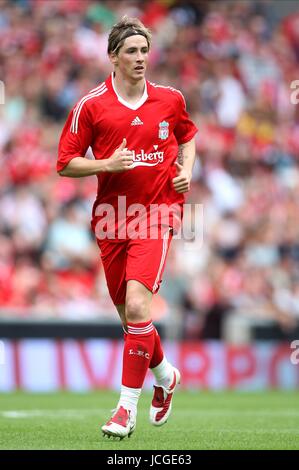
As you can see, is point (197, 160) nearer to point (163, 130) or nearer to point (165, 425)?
point (165, 425)

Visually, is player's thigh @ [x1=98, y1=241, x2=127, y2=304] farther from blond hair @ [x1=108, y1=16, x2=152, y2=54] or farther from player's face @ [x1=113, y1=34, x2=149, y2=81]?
blond hair @ [x1=108, y1=16, x2=152, y2=54]

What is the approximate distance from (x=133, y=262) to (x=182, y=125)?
117 centimetres

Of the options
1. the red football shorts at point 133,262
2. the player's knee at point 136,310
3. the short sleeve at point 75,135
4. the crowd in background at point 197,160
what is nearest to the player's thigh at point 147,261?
the red football shorts at point 133,262

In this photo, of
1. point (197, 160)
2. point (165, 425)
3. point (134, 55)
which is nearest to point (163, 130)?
point (134, 55)

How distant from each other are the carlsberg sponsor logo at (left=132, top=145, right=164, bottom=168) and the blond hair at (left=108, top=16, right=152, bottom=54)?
67cm

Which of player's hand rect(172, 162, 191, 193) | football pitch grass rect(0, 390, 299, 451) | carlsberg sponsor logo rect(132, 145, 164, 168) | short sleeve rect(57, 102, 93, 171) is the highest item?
short sleeve rect(57, 102, 93, 171)

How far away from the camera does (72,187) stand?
15266 mm

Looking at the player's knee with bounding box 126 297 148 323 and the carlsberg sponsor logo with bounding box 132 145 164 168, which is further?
the carlsberg sponsor logo with bounding box 132 145 164 168

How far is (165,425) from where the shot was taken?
8352 millimetres

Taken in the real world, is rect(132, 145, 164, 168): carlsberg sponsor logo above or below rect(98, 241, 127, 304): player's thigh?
above

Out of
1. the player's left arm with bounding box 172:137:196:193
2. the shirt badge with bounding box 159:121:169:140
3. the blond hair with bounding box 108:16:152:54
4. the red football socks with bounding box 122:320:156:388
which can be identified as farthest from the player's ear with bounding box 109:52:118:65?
the red football socks with bounding box 122:320:156:388

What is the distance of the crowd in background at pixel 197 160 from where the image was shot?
1447 centimetres

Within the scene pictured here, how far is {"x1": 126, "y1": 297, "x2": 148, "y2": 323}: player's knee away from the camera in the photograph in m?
7.08

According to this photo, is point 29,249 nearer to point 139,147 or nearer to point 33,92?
point 33,92
